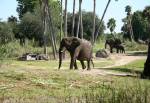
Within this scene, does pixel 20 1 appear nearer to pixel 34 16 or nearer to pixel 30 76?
pixel 34 16

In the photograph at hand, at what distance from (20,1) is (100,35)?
18277 millimetres

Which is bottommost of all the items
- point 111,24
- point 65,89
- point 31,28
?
point 65,89

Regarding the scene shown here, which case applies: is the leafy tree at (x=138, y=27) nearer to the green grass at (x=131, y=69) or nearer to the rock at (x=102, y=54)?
the rock at (x=102, y=54)

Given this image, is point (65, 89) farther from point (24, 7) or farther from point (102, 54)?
point (24, 7)

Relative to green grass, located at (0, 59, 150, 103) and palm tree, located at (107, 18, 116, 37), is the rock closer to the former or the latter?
green grass, located at (0, 59, 150, 103)

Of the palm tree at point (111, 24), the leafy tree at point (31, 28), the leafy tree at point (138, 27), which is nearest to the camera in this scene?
the leafy tree at point (31, 28)

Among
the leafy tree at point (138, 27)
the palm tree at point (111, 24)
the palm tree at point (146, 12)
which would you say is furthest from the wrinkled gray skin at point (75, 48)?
the palm tree at point (111, 24)

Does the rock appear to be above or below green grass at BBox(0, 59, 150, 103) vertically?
above

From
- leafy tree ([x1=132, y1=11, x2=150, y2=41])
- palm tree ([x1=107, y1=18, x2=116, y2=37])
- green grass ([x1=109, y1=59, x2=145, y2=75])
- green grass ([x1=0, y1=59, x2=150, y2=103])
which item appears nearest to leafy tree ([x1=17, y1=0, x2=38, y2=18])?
leafy tree ([x1=132, y1=11, x2=150, y2=41])

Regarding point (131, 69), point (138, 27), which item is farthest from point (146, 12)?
point (138, 27)

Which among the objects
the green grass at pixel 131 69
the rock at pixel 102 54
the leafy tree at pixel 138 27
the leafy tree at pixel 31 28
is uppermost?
the leafy tree at pixel 138 27

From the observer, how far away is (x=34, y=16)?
7575 centimetres

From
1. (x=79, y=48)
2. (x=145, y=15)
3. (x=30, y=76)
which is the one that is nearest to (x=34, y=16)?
(x=145, y=15)

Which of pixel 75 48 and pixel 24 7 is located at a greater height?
pixel 24 7
